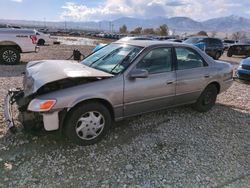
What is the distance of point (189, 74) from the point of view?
15.6ft

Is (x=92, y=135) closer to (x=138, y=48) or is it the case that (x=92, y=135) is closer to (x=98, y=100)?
(x=98, y=100)

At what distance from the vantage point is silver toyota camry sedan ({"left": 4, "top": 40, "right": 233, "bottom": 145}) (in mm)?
3432

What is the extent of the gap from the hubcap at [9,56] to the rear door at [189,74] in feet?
25.8

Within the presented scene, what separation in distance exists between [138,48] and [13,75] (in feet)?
18.8

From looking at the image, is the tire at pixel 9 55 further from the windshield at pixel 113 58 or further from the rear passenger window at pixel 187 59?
the rear passenger window at pixel 187 59

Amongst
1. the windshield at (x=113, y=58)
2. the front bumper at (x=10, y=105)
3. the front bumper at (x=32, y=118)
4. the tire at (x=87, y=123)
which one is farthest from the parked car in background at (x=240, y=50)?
the front bumper at (x=32, y=118)

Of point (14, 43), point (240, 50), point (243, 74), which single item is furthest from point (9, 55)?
point (240, 50)

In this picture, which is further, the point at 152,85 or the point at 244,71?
the point at 244,71

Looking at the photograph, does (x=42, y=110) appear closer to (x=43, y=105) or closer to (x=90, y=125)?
(x=43, y=105)

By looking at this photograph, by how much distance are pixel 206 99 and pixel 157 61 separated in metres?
1.69

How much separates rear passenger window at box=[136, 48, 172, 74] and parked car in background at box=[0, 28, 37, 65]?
745cm

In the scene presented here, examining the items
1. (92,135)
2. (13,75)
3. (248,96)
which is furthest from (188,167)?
(13,75)

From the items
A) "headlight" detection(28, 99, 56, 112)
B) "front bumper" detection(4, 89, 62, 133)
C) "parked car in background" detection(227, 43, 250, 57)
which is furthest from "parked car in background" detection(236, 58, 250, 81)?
"parked car in background" detection(227, 43, 250, 57)

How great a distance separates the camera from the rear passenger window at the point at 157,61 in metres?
4.16
